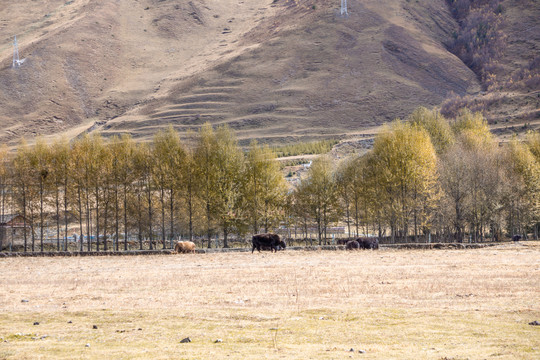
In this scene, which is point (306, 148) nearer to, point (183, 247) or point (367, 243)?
point (367, 243)

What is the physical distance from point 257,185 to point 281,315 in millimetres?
58577

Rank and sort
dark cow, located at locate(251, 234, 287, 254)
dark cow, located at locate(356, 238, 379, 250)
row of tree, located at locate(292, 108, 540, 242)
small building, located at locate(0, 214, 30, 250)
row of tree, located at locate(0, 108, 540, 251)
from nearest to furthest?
dark cow, located at locate(251, 234, 287, 254)
dark cow, located at locate(356, 238, 379, 250)
row of tree, located at locate(292, 108, 540, 242)
row of tree, located at locate(0, 108, 540, 251)
small building, located at locate(0, 214, 30, 250)

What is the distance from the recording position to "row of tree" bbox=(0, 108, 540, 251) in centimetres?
7244

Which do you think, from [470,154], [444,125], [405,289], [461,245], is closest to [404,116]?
[444,125]

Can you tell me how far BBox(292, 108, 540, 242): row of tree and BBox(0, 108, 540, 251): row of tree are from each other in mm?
153

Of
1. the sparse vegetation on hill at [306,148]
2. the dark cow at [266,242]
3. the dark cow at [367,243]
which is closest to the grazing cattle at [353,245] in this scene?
the dark cow at [367,243]

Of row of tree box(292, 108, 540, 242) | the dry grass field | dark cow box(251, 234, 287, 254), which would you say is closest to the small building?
dark cow box(251, 234, 287, 254)

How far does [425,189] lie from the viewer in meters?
70.5

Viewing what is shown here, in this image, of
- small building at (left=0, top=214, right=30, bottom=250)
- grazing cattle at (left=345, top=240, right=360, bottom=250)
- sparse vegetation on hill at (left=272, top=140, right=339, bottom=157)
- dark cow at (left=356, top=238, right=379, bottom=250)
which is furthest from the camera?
sparse vegetation on hill at (left=272, top=140, right=339, bottom=157)

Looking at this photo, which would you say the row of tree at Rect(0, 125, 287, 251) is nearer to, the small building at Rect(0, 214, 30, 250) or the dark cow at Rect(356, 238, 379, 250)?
the small building at Rect(0, 214, 30, 250)

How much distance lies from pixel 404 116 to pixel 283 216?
129 metres

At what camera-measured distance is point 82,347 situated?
1563cm

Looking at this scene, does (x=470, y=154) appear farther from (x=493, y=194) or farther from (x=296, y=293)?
(x=296, y=293)

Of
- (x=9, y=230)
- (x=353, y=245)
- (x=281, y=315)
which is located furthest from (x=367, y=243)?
(x=9, y=230)
